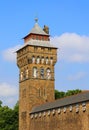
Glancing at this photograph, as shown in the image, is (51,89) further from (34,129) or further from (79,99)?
(79,99)

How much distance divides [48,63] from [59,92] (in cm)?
1521

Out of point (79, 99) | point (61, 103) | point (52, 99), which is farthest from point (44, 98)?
point (79, 99)

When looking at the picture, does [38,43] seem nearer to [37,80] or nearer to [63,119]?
[37,80]

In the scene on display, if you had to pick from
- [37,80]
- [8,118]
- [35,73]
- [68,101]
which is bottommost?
[68,101]

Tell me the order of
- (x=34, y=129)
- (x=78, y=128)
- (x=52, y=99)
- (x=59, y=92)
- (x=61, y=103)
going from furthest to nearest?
(x=59, y=92) → (x=52, y=99) → (x=34, y=129) → (x=61, y=103) → (x=78, y=128)

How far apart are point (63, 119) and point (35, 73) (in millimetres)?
13111

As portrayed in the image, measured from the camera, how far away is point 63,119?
4666 cm

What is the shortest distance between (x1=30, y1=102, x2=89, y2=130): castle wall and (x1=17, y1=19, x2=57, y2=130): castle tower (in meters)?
2.89

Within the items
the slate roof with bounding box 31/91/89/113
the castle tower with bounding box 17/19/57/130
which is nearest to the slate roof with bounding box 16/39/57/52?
the castle tower with bounding box 17/19/57/130

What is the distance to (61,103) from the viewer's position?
159 feet

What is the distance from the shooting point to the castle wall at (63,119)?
139ft

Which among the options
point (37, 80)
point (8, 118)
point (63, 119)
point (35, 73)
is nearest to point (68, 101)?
point (63, 119)

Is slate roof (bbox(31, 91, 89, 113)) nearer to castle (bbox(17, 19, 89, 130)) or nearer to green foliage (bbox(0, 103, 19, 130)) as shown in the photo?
castle (bbox(17, 19, 89, 130))

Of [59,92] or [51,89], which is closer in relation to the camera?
[51,89]
